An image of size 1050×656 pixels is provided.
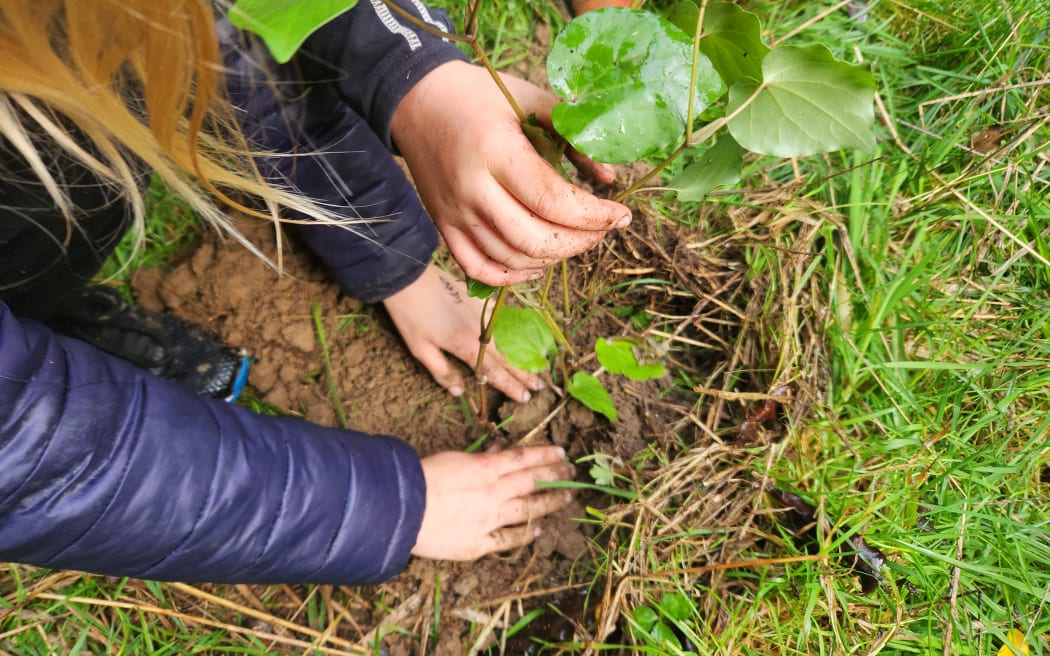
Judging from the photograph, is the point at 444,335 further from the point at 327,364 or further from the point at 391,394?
the point at 327,364

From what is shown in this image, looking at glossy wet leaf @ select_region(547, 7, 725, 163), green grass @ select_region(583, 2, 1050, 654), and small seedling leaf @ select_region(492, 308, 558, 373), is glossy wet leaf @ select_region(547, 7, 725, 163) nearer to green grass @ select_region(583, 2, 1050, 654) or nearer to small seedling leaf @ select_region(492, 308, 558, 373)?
small seedling leaf @ select_region(492, 308, 558, 373)

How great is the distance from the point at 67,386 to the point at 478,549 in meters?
0.74

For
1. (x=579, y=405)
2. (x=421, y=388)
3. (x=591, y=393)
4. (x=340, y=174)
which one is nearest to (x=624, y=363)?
(x=591, y=393)

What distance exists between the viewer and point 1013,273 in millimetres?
1371

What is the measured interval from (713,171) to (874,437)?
0.74m

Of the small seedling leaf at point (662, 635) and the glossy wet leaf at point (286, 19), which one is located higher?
the glossy wet leaf at point (286, 19)

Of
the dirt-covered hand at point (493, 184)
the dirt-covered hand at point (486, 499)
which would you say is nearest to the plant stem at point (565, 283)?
the dirt-covered hand at point (493, 184)

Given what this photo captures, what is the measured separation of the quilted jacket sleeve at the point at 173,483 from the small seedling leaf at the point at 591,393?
0.35 meters

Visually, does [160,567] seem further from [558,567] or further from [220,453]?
[558,567]

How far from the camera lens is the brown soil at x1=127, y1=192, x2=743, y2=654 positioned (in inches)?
49.9

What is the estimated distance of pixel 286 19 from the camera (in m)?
0.49

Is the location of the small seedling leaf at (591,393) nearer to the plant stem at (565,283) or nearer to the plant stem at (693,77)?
the plant stem at (565,283)

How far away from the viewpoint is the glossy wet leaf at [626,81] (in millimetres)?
640

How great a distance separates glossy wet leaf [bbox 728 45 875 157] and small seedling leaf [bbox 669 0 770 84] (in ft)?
0.07
